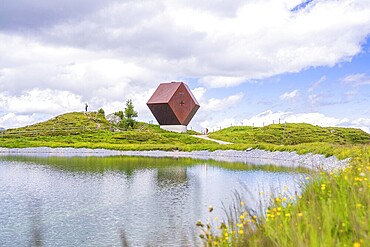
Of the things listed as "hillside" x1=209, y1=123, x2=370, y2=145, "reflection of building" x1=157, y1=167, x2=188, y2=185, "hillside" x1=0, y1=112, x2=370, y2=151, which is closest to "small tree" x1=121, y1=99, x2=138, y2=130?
"hillside" x1=0, y1=112, x2=370, y2=151

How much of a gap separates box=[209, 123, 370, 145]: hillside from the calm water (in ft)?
123

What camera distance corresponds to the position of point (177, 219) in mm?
12445

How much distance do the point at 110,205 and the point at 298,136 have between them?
174 ft

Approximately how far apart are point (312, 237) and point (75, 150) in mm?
49151

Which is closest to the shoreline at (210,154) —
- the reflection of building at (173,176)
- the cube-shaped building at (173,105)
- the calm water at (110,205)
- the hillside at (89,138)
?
the hillside at (89,138)

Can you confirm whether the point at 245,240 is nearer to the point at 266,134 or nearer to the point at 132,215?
the point at 132,215

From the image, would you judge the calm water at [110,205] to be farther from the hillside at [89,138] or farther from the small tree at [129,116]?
the small tree at [129,116]

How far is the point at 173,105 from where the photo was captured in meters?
69.8

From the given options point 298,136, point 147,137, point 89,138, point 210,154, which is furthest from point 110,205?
point 298,136

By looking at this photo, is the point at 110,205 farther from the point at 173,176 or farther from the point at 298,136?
the point at 298,136

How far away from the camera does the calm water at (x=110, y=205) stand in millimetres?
10477

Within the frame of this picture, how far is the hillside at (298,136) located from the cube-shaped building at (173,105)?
709 centimetres

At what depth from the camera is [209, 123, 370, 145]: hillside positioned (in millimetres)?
61463

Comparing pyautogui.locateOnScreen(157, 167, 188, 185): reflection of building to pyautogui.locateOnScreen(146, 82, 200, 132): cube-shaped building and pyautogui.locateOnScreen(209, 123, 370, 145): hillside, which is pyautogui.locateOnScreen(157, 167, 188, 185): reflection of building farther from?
pyautogui.locateOnScreen(146, 82, 200, 132): cube-shaped building
